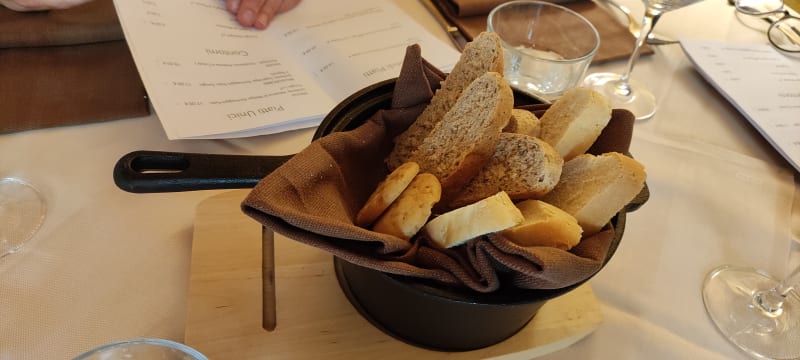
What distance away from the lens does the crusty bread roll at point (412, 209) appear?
0.34 meters

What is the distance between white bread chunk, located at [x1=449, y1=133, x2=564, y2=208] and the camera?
36cm

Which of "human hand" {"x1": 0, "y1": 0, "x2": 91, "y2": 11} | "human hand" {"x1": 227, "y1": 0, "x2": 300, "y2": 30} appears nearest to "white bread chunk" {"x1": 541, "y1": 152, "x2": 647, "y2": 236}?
"human hand" {"x1": 227, "y1": 0, "x2": 300, "y2": 30}

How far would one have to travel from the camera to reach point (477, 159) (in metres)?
0.38

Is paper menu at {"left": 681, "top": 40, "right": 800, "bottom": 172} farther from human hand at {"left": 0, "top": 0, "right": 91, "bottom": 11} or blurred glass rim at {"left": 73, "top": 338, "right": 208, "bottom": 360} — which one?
human hand at {"left": 0, "top": 0, "right": 91, "bottom": 11}

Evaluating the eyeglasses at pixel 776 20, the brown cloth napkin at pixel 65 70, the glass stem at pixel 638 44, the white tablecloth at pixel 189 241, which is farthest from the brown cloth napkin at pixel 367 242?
the eyeglasses at pixel 776 20

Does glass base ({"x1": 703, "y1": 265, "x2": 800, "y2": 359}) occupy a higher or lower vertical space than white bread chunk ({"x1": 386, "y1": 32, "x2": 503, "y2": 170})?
lower

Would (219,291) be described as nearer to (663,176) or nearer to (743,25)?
(663,176)

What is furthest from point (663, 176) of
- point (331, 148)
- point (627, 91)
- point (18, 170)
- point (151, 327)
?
point (18, 170)

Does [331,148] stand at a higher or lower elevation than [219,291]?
higher

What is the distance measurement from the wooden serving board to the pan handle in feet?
0.34

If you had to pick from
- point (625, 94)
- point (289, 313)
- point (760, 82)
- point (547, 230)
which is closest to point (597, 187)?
point (547, 230)

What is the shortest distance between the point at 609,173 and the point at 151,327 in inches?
13.0

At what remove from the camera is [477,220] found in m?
0.32

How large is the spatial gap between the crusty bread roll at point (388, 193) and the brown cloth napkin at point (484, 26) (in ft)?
1.35
